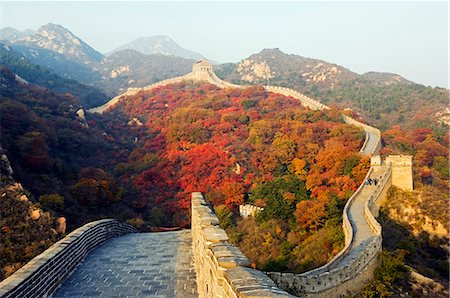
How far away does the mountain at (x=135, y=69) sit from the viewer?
101 m

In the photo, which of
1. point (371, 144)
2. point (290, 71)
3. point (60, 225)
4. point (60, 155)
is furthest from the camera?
point (290, 71)

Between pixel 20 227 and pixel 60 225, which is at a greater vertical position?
pixel 20 227

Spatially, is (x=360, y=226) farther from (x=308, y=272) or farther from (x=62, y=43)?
(x=62, y=43)

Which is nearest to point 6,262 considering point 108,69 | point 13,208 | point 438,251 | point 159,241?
point 13,208

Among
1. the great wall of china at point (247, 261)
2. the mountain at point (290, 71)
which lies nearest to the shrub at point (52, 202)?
the great wall of china at point (247, 261)

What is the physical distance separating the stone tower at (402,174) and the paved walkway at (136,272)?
15.9 m

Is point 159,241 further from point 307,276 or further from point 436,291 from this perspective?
point 436,291

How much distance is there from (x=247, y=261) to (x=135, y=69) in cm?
11763

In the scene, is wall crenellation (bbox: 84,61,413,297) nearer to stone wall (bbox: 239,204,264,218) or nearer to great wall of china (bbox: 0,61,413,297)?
great wall of china (bbox: 0,61,413,297)

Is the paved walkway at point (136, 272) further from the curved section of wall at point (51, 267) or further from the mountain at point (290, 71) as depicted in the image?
the mountain at point (290, 71)

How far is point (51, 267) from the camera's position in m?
6.37

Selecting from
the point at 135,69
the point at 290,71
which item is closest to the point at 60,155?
the point at 290,71

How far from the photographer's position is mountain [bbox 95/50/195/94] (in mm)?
100812

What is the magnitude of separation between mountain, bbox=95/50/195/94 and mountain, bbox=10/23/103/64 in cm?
842
